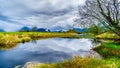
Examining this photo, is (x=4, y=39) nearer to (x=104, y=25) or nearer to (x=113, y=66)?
(x=104, y=25)

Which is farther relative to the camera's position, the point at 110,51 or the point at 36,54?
the point at 36,54

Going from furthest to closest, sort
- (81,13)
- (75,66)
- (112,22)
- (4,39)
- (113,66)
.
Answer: (4,39) < (81,13) < (112,22) < (113,66) < (75,66)

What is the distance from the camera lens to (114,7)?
2884cm

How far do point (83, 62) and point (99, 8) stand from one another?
1488 centimetres

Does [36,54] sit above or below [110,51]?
below

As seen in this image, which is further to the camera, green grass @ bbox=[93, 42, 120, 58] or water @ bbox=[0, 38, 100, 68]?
water @ bbox=[0, 38, 100, 68]

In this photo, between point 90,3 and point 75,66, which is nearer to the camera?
point 75,66

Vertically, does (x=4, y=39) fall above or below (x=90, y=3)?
below

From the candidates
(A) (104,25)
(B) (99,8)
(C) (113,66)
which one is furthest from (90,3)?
(C) (113,66)

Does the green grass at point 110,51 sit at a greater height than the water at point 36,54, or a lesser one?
greater

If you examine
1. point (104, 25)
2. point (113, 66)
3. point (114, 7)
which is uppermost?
point (114, 7)

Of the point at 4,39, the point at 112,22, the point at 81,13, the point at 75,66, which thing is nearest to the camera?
the point at 75,66

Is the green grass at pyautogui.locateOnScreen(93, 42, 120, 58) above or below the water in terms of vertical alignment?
above

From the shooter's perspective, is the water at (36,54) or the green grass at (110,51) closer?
the green grass at (110,51)
